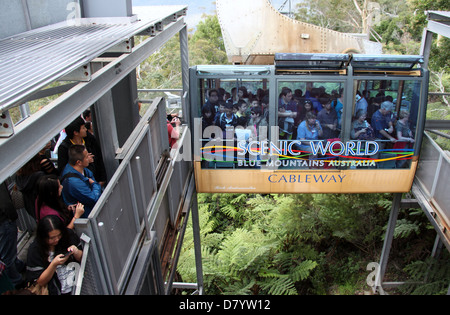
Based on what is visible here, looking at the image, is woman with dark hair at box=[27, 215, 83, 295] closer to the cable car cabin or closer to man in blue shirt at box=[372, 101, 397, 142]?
the cable car cabin

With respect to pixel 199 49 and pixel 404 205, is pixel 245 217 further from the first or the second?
pixel 199 49

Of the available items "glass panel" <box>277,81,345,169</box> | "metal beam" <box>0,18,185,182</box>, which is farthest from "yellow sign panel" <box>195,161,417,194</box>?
"metal beam" <box>0,18,185,182</box>

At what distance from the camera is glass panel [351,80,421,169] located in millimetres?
6480

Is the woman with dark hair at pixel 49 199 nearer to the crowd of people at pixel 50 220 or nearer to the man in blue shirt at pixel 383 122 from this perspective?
the crowd of people at pixel 50 220

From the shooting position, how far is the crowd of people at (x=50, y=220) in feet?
8.95

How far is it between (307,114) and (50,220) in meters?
4.68

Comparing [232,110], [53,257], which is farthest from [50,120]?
[232,110]

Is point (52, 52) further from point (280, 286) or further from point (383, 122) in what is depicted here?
point (280, 286)

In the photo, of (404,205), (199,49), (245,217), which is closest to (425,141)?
(404,205)

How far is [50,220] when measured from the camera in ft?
9.12

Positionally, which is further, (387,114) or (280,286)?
(280,286)

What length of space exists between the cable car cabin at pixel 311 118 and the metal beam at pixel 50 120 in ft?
10.0

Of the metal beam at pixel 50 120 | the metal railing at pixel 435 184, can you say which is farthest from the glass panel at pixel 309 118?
the metal beam at pixel 50 120

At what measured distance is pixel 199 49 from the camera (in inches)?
1277
